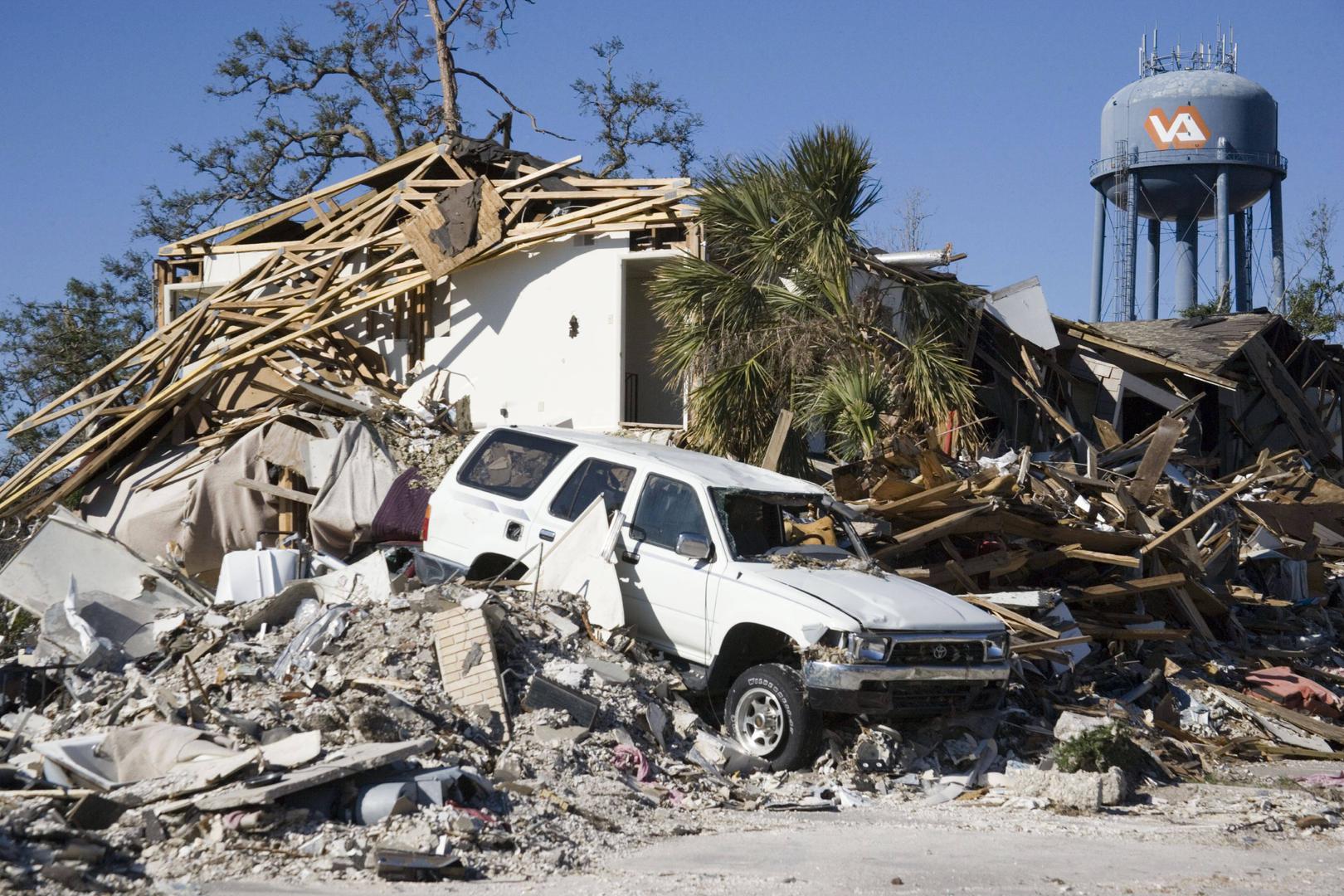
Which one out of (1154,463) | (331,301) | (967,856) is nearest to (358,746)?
(967,856)

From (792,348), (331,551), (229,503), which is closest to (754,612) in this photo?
(792,348)

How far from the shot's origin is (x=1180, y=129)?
141 ft

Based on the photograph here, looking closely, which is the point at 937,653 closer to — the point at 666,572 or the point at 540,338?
the point at 666,572

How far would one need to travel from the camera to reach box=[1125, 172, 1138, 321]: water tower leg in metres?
43.8

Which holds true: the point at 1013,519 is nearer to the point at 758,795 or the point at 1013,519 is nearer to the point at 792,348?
the point at 792,348

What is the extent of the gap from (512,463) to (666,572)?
6.10 ft

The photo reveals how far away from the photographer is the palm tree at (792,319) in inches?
554

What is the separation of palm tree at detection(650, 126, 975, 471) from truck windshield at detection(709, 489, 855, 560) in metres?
3.47

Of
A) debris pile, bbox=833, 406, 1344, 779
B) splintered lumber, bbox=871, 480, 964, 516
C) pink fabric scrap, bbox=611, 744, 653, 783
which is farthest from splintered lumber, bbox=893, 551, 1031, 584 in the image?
pink fabric scrap, bbox=611, 744, 653, 783

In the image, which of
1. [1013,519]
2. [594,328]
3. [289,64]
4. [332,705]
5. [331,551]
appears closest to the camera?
[332,705]

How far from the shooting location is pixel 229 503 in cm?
1479

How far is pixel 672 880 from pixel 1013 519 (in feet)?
22.9

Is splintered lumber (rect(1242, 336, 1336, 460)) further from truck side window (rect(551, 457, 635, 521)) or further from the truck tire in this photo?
the truck tire

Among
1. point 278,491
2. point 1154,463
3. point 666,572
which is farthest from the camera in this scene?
point 278,491
